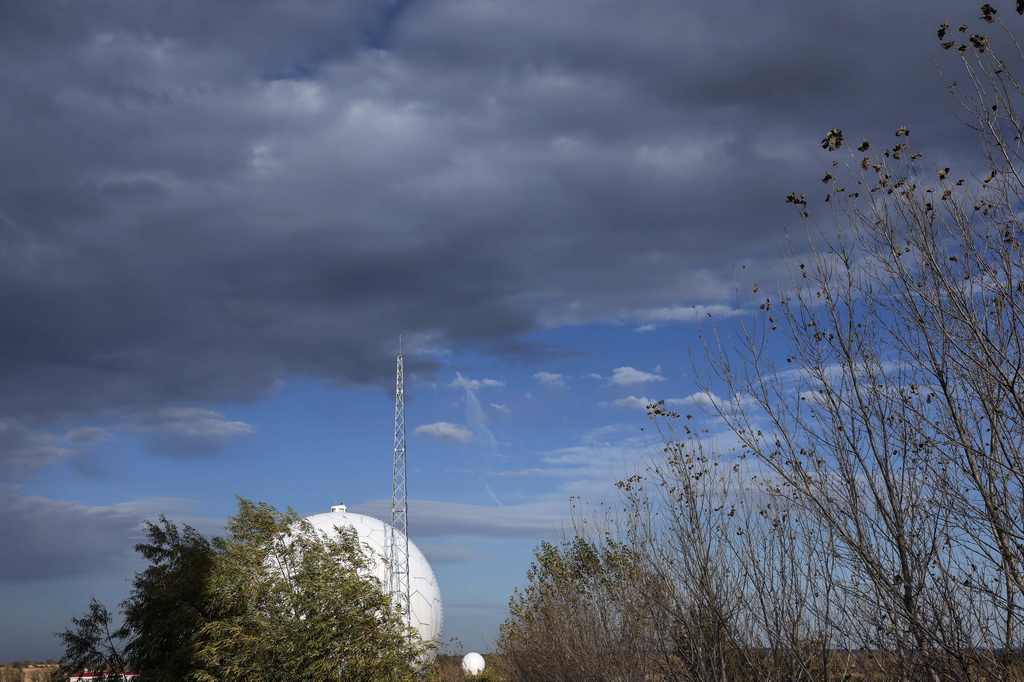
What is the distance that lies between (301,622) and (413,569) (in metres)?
24.1

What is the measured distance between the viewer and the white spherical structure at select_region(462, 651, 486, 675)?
58744 mm

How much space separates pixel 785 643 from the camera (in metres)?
14.6

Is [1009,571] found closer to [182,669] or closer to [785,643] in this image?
[785,643]

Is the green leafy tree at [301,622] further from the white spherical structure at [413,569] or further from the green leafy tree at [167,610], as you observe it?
the white spherical structure at [413,569]

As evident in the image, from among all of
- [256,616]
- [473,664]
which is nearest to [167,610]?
[256,616]

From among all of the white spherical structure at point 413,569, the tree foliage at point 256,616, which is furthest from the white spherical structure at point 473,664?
the tree foliage at point 256,616

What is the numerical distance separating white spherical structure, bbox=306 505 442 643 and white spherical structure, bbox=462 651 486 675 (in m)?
14.1

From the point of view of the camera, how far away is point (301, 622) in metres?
21.5

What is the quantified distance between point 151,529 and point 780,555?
924 inches

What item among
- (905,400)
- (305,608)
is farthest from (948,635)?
(305,608)

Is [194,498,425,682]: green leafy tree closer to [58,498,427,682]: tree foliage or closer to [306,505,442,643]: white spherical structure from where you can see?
[58,498,427,682]: tree foliage

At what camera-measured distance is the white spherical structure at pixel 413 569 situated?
4209 cm

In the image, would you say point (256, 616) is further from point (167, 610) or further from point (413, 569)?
point (413, 569)

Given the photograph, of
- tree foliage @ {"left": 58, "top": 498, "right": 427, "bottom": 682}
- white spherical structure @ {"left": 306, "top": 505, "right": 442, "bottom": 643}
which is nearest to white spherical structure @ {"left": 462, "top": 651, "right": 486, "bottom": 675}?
white spherical structure @ {"left": 306, "top": 505, "right": 442, "bottom": 643}
